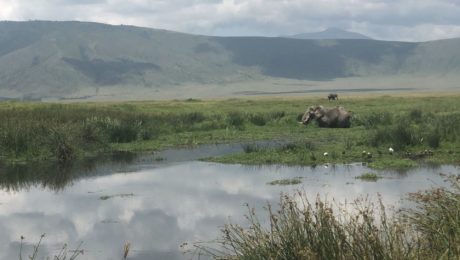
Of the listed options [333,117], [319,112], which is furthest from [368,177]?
[319,112]

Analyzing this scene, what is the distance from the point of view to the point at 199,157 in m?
23.1

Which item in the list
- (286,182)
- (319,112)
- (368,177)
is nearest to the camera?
(286,182)

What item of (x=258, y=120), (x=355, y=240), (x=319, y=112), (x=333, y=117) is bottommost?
(x=258, y=120)

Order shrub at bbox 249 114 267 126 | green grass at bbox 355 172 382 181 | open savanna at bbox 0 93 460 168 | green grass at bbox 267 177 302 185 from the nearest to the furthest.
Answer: green grass at bbox 267 177 302 185
green grass at bbox 355 172 382 181
open savanna at bbox 0 93 460 168
shrub at bbox 249 114 267 126

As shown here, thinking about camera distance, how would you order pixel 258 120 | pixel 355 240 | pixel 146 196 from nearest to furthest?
pixel 355 240
pixel 146 196
pixel 258 120

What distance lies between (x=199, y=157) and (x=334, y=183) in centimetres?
770

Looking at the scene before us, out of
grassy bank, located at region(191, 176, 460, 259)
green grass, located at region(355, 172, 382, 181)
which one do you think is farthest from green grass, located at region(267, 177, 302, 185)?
grassy bank, located at region(191, 176, 460, 259)

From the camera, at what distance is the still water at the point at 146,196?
11.9 metres

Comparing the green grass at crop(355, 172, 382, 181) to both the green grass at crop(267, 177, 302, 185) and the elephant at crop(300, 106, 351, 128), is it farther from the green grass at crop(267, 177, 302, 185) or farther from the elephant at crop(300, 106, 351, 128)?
the elephant at crop(300, 106, 351, 128)

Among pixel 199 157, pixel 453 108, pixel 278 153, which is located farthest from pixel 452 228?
pixel 453 108

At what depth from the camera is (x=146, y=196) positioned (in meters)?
15.8

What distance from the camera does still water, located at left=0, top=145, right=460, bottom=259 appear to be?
39.1ft

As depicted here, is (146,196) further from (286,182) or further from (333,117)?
(333,117)

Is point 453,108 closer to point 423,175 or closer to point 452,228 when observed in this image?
point 423,175
